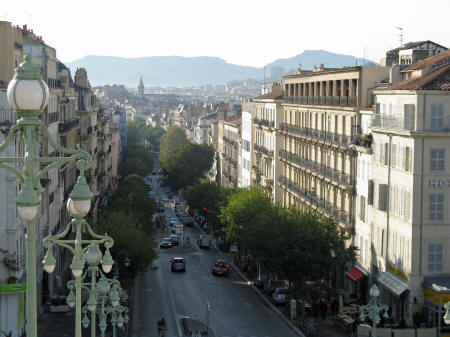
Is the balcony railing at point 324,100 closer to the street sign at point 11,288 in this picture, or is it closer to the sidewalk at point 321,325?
the sidewalk at point 321,325

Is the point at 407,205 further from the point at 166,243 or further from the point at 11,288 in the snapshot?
the point at 166,243

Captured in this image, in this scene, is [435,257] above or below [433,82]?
below

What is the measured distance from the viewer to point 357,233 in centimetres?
5556

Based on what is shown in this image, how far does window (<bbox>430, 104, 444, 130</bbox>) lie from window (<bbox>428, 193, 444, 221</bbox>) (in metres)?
3.86

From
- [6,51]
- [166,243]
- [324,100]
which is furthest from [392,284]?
[166,243]

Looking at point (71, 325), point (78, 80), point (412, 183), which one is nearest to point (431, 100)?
point (412, 183)

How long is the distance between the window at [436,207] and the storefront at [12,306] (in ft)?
72.7

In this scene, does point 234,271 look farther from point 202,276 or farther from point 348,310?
point 348,310

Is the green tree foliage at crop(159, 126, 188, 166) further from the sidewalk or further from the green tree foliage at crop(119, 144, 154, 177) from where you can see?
the sidewalk

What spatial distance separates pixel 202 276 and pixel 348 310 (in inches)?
788

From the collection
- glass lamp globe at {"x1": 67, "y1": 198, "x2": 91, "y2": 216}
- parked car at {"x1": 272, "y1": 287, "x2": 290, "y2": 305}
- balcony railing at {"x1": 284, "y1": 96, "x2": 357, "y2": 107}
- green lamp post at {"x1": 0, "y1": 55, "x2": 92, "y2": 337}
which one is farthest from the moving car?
green lamp post at {"x1": 0, "y1": 55, "x2": 92, "y2": 337}

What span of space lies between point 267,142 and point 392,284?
41.4 metres

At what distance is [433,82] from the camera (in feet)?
147

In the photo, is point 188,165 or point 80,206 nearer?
point 80,206
